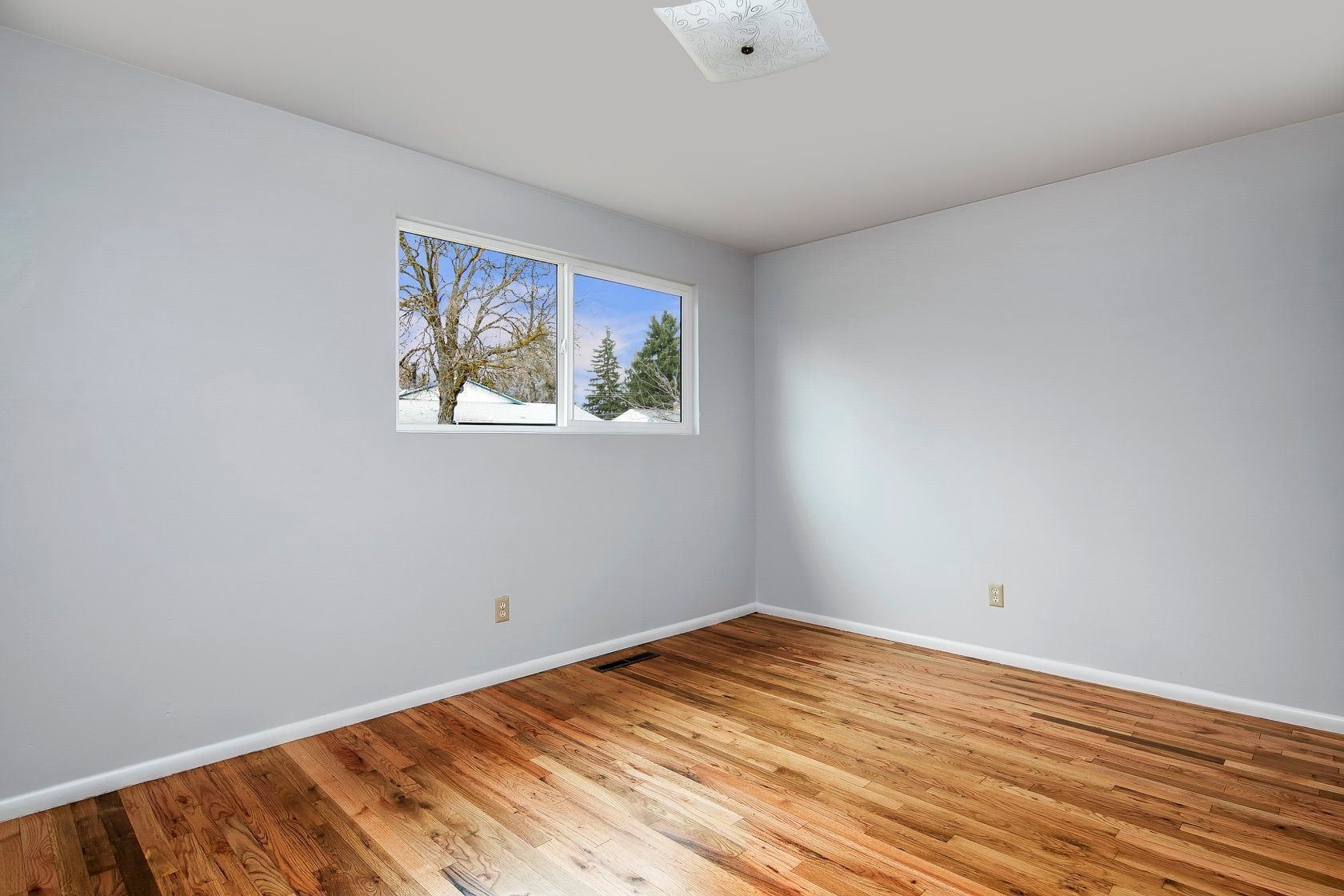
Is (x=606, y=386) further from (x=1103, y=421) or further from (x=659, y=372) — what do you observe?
(x=1103, y=421)

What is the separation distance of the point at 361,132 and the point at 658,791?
2816 mm

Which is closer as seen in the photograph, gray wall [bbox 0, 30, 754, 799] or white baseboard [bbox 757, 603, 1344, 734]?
gray wall [bbox 0, 30, 754, 799]

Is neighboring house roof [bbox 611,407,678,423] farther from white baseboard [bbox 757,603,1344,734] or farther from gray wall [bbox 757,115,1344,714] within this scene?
white baseboard [bbox 757,603,1344,734]

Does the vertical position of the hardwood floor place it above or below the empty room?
below

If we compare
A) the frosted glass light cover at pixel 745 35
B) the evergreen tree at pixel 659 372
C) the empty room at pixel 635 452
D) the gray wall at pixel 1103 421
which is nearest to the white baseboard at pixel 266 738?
the empty room at pixel 635 452

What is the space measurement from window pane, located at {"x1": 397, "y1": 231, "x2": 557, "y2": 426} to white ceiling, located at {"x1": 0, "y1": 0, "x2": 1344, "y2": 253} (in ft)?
1.50

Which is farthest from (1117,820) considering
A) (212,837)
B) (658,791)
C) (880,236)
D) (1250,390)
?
(880,236)

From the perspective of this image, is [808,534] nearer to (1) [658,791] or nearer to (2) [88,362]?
(1) [658,791]

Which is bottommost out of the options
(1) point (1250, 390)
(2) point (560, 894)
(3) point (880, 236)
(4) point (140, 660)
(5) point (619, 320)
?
(2) point (560, 894)

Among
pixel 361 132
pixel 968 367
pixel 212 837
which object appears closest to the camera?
pixel 212 837

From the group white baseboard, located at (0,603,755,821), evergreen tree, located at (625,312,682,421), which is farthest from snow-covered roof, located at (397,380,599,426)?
white baseboard, located at (0,603,755,821)

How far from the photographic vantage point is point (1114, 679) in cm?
336

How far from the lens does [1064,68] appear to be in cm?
246

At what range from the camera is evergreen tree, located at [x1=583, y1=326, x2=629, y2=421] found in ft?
13.1
